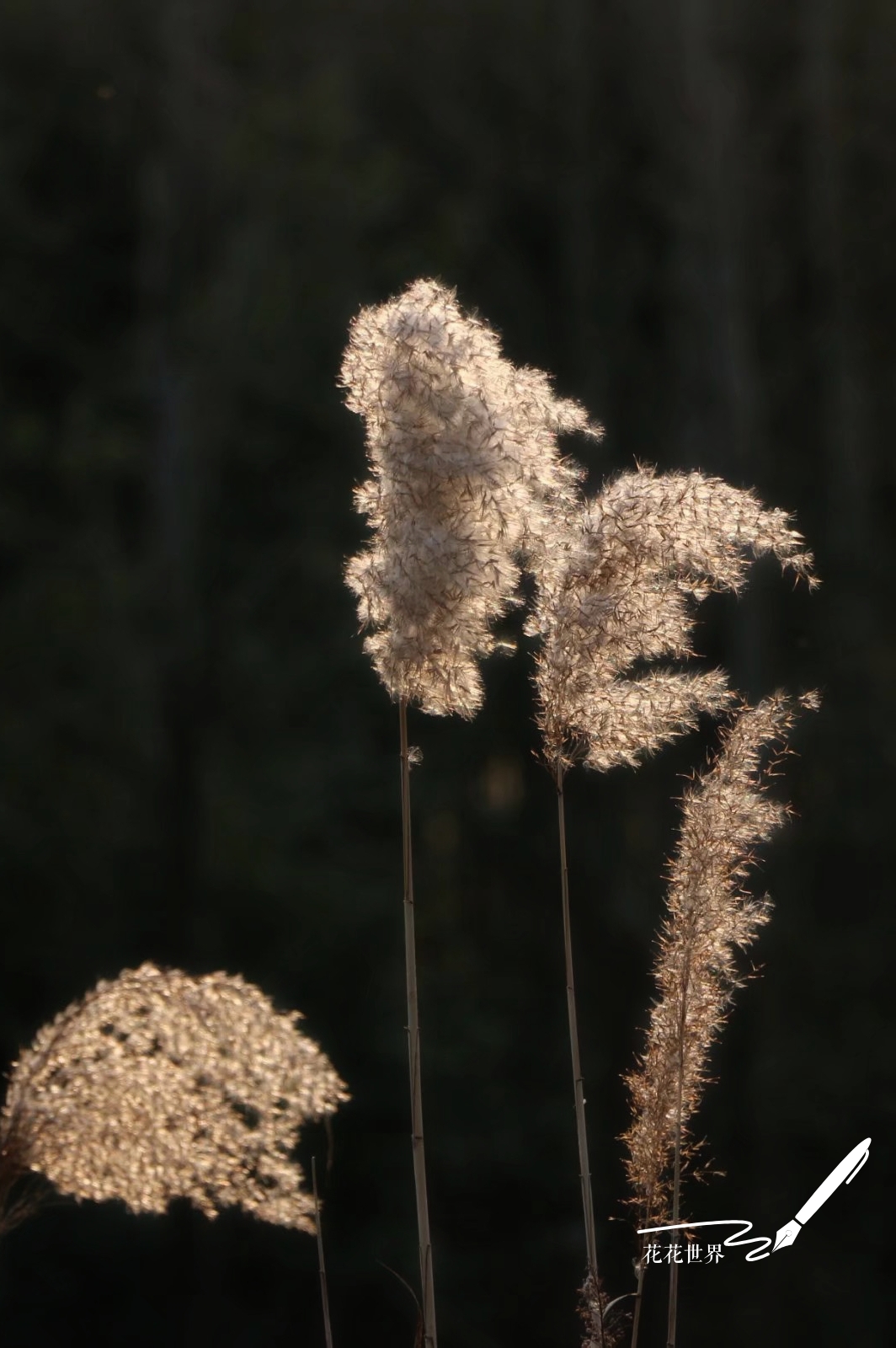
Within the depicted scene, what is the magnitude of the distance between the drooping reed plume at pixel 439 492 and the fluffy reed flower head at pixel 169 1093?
135 mm

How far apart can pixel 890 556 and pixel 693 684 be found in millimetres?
2372

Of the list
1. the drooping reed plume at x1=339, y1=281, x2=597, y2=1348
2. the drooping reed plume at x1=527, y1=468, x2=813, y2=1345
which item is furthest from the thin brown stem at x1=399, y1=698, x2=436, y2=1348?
the drooping reed plume at x1=527, y1=468, x2=813, y2=1345

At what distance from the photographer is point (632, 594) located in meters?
1.43

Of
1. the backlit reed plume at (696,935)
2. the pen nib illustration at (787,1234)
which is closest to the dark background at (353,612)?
the pen nib illustration at (787,1234)

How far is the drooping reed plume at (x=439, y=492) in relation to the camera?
1.37 metres

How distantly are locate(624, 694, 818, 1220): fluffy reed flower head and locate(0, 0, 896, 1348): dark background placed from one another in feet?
6.87

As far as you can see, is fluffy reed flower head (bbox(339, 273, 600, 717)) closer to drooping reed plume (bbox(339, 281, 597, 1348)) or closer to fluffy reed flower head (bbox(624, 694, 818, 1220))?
drooping reed plume (bbox(339, 281, 597, 1348))

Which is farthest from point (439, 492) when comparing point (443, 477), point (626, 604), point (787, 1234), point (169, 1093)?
Answer: point (787, 1234)

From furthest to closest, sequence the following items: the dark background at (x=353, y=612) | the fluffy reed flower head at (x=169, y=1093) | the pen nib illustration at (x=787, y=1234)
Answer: the dark background at (x=353, y=612)
the pen nib illustration at (x=787, y=1234)
the fluffy reed flower head at (x=169, y=1093)

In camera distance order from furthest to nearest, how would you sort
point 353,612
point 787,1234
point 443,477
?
point 353,612 → point 787,1234 → point 443,477

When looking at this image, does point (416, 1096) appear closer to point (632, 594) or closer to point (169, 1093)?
point (169, 1093)

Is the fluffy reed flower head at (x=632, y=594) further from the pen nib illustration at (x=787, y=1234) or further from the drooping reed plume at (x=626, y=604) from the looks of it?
the pen nib illustration at (x=787, y=1234)

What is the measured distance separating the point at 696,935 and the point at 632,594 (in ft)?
1.20

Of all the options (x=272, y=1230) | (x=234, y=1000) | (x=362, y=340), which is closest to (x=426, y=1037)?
(x=272, y=1230)
